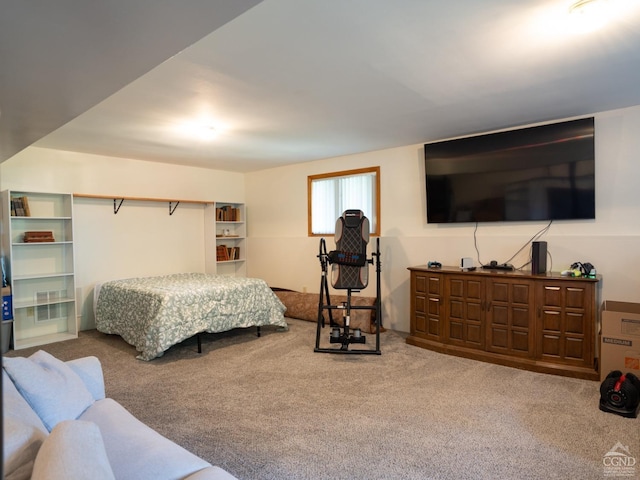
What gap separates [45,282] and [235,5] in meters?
4.81

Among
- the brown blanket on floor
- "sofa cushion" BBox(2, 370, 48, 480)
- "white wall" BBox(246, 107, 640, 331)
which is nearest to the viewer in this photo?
"sofa cushion" BBox(2, 370, 48, 480)

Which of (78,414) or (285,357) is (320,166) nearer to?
(285,357)

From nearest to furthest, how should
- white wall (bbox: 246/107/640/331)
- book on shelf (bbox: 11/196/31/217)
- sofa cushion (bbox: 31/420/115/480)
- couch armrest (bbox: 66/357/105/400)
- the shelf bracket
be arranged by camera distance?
sofa cushion (bbox: 31/420/115/480) → couch armrest (bbox: 66/357/105/400) → white wall (bbox: 246/107/640/331) → book on shelf (bbox: 11/196/31/217) → the shelf bracket

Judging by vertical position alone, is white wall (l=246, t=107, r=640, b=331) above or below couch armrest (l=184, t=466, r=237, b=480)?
above

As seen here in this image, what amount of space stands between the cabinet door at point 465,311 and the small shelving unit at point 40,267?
14.3 feet

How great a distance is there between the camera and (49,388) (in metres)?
1.84

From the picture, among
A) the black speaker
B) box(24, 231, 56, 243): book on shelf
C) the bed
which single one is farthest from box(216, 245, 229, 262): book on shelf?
the black speaker

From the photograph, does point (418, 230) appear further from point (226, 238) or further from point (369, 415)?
point (226, 238)

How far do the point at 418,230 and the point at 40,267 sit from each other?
460cm

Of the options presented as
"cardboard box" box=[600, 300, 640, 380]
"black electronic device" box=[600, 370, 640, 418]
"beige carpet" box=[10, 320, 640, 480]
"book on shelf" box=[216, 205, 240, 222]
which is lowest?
"beige carpet" box=[10, 320, 640, 480]

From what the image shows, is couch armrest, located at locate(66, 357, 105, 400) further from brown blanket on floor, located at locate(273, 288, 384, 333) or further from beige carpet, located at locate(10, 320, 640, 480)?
brown blanket on floor, located at locate(273, 288, 384, 333)

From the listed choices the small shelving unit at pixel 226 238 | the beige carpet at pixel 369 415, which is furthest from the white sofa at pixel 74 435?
the small shelving unit at pixel 226 238

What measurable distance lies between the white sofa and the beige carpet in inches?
29.5

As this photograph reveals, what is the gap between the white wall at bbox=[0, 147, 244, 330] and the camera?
16.4ft
